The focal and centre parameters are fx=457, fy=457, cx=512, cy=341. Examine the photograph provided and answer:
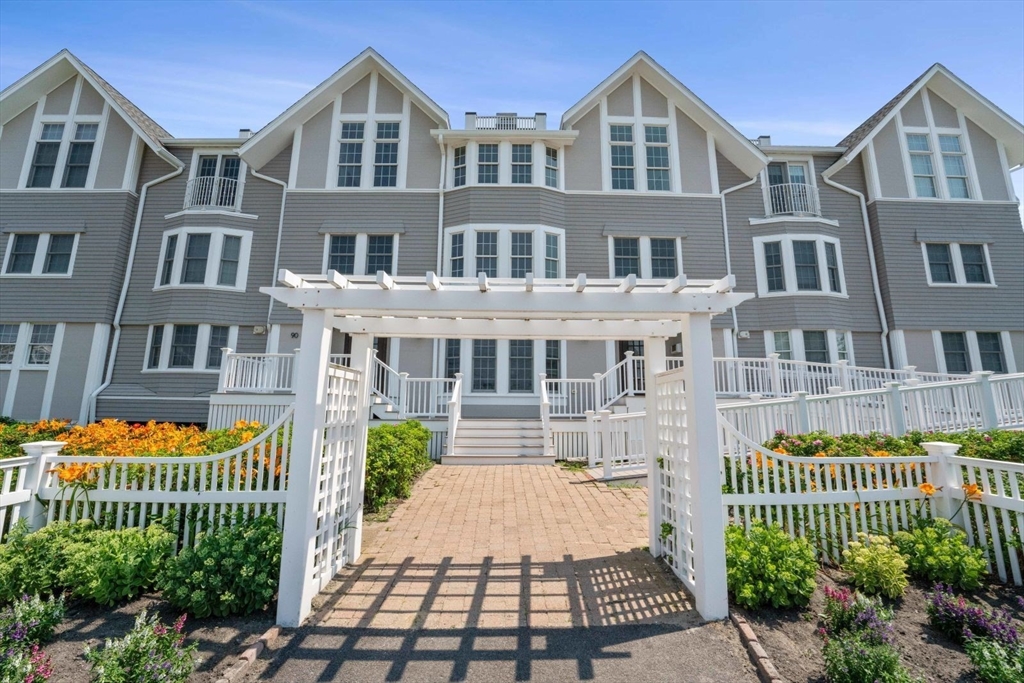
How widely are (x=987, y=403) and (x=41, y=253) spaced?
83.9ft

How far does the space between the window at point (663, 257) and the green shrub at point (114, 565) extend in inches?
527

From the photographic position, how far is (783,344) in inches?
564

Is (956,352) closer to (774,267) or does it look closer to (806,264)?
(806,264)

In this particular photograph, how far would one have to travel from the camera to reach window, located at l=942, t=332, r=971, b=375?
47.0 feet

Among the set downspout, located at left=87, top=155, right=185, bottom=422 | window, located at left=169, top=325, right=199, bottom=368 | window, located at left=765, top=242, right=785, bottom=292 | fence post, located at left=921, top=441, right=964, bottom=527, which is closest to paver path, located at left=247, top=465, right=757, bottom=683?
fence post, located at left=921, top=441, right=964, bottom=527

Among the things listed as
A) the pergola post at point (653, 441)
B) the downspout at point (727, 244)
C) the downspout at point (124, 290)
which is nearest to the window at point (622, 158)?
the downspout at point (727, 244)

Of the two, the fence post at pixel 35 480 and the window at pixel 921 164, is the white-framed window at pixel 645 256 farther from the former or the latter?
the fence post at pixel 35 480

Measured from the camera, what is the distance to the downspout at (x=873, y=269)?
14477 millimetres

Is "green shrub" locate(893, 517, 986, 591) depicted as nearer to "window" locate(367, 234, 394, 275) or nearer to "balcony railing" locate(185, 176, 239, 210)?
"window" locate(367, 234, 394, 275)

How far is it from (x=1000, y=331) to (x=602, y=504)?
52.1 feet

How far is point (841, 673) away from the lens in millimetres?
2893

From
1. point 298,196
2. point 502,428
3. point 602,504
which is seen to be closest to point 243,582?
point 602,504

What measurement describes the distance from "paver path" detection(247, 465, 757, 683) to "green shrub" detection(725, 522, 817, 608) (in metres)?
0.43

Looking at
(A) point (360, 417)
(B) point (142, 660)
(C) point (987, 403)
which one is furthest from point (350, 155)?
(C) point (987, 403)
